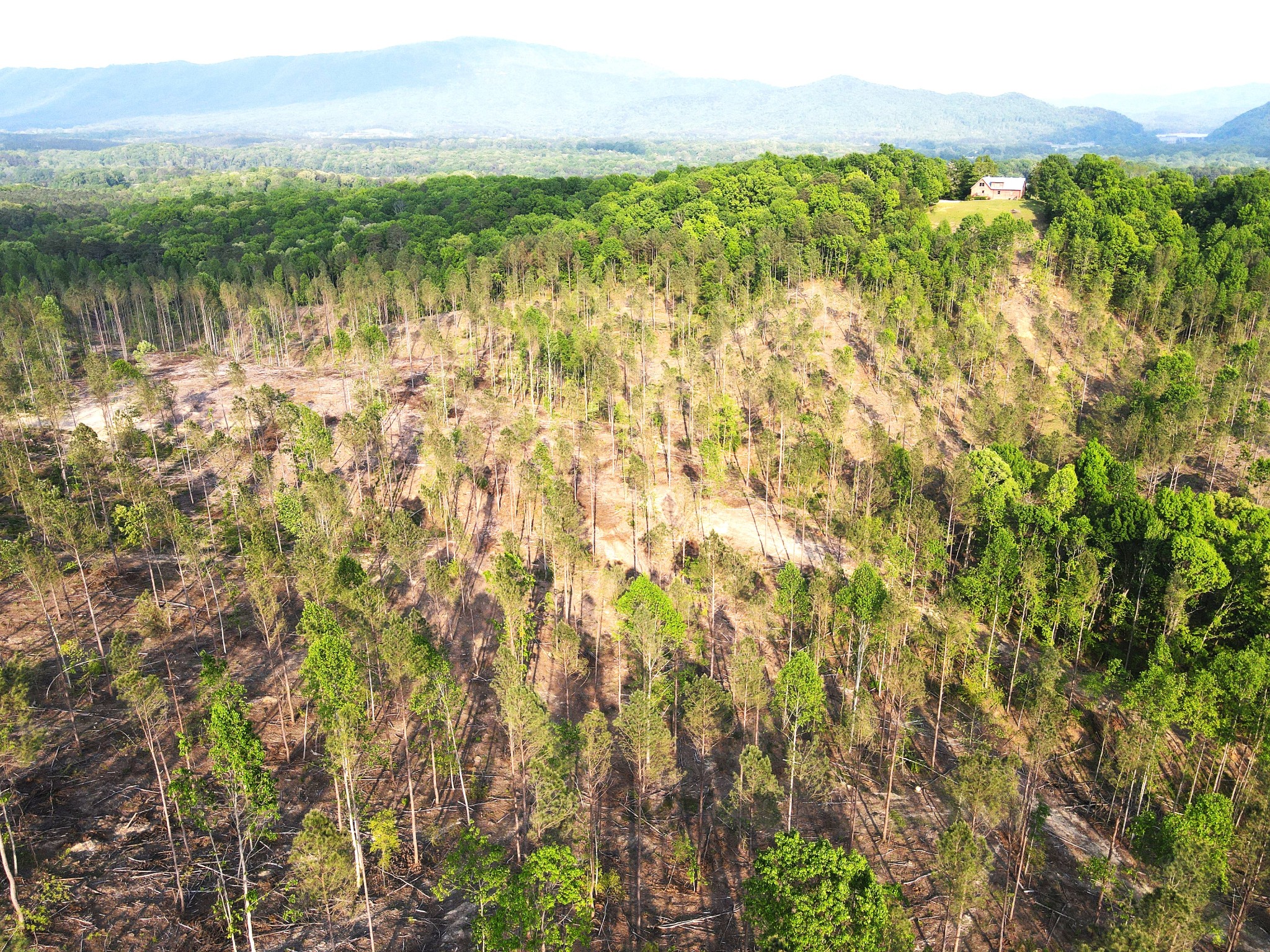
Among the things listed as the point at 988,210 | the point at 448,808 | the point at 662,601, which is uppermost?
the point at 988,210

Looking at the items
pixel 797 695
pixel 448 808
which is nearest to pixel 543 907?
pixel 448 808

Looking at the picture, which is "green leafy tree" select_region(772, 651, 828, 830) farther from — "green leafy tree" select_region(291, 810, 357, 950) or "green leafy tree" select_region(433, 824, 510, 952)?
"green leafy tree" select_region(291, 810, 357, 950)

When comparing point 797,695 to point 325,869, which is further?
point 797,695

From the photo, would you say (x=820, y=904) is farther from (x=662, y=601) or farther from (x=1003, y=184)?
(x=1003, y=184)

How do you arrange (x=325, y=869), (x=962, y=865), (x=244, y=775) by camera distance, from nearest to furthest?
(x=962, y=865) → (x=325, y=869) → (x=244, y=775)

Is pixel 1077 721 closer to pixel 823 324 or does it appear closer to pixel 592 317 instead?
pixel 823 324

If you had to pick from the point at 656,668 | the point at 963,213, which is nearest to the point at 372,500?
the point at 656,668
